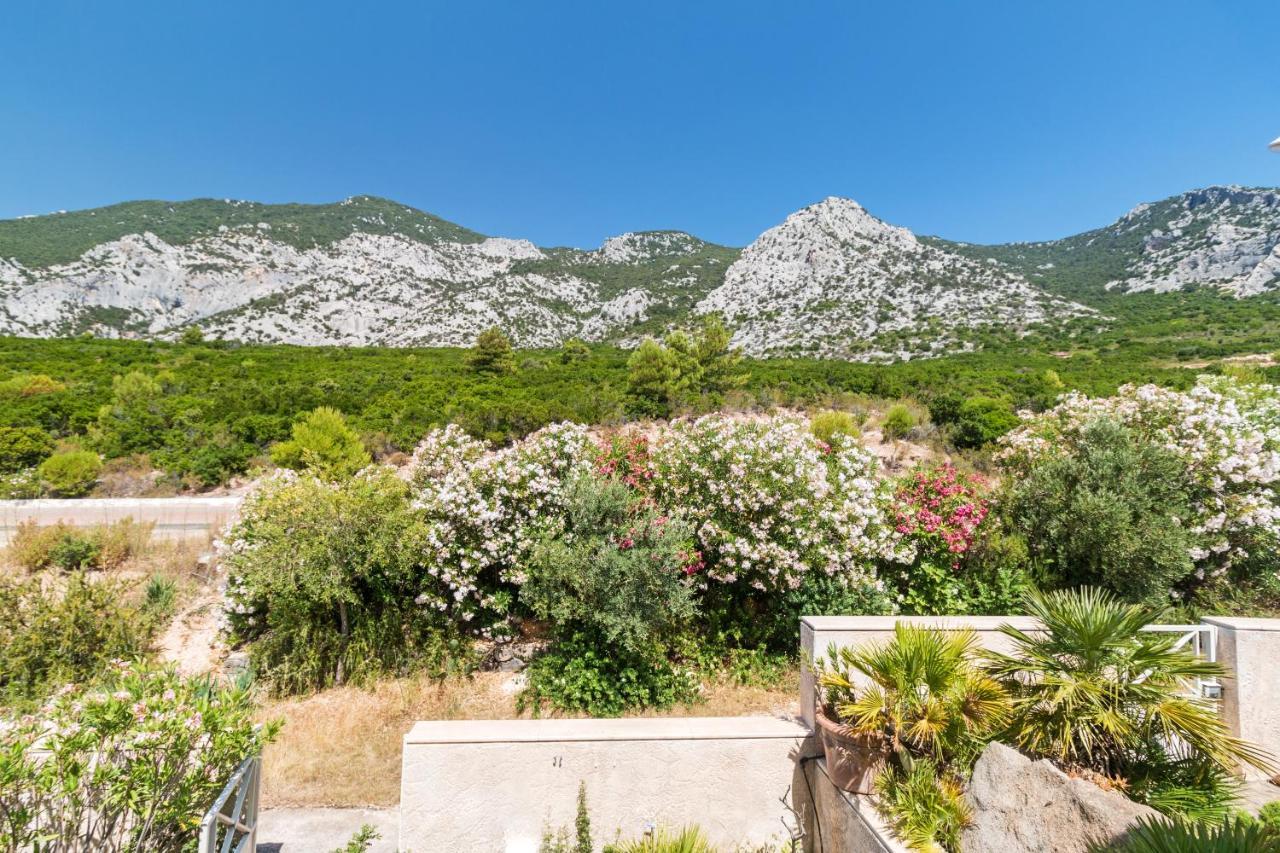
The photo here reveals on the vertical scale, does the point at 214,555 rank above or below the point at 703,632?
above

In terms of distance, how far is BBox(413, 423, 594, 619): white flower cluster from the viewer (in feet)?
21.3

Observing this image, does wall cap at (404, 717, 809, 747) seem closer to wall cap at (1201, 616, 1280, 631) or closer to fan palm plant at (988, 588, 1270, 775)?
fan palm plant at (988, 588, 1270, 775)

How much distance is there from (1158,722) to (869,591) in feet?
10.8

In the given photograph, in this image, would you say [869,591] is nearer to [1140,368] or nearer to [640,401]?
[640,401]

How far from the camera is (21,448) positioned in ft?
46.8

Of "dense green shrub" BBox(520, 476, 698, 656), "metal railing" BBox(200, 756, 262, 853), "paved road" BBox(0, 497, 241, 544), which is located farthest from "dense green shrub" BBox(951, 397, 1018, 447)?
"paved road" BBox(0, 497, 241, 544)

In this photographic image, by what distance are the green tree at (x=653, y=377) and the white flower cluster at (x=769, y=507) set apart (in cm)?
1243

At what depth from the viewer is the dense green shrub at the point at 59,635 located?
571cm

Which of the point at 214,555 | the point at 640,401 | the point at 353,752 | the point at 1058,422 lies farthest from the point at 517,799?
the point at 640,401

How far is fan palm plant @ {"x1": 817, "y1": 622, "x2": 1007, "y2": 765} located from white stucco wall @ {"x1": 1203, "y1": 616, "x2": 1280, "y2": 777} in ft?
8.59

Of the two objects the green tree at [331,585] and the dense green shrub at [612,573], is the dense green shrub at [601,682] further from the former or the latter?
the green tree at [331,585]

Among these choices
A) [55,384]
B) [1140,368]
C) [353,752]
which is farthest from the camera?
[1140,368]

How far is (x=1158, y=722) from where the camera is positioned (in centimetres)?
333

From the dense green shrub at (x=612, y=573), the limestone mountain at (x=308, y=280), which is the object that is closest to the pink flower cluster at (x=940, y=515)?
the dense green shrub at (x=612, y=573)
